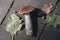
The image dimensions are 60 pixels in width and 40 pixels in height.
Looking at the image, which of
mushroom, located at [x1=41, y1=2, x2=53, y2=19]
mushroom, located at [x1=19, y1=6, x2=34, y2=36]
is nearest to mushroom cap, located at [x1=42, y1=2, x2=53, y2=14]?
mushroom, located at [x1=41, y1=2, x2=53, y2=19]

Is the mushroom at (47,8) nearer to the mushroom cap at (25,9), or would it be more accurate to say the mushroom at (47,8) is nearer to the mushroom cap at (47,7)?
the mushroom cap at (47,7)

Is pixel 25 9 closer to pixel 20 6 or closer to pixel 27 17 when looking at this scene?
pixel 27 17

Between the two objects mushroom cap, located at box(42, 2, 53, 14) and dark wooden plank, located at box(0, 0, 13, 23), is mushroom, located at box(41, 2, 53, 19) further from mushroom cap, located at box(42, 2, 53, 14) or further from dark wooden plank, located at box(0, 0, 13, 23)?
dark wooden plank, located at box(0, 0, 13, 23)

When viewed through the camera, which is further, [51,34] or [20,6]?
[20,6]

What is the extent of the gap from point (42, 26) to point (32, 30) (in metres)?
0.10

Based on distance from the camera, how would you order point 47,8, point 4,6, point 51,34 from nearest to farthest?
point 51,34 < point 47,8 < point 4,6

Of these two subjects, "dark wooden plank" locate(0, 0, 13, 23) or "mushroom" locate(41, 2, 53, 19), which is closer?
"mushroom" locate(41, 2, 53, 19)

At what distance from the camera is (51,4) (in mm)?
2293

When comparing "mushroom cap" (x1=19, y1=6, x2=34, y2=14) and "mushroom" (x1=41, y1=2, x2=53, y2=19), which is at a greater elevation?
"mushroom cap" (x1=19, y1=6, x2=34, y2=14)

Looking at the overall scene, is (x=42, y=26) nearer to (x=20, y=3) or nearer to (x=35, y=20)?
(x=35, y=20)

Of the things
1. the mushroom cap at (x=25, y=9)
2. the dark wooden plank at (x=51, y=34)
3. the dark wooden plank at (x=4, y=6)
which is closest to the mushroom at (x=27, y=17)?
the mushroom cap at (x=25, y=9)

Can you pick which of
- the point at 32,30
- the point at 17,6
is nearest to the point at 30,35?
the point at 32,30

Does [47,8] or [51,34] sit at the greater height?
[47,8]

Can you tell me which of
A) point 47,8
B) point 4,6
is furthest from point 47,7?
point 4,6
